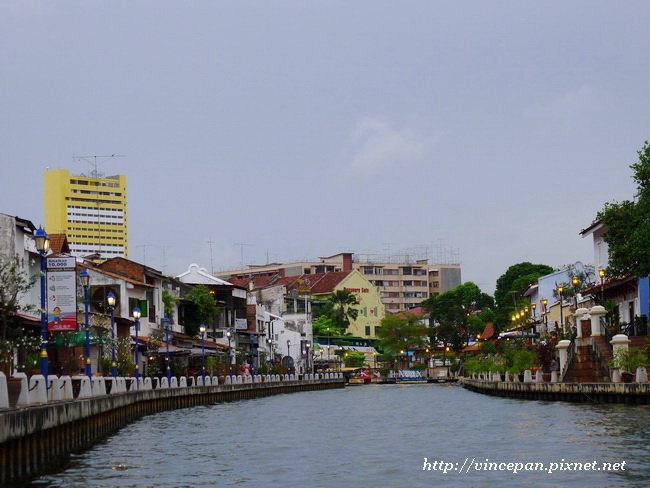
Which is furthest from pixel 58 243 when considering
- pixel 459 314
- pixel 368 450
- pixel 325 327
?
pixel 459 314

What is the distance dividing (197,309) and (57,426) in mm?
78612

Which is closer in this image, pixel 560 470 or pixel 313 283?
pixel 560 470

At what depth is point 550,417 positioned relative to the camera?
48.2m

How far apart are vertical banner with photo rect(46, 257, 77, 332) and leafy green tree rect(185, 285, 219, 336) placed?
6236cm

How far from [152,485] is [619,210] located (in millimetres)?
43720

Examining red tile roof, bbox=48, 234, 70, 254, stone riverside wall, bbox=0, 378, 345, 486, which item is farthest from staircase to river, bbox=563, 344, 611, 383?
red tile roof, bbox=48, 234, 70, 254

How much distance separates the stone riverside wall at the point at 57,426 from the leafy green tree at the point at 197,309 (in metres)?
44.7

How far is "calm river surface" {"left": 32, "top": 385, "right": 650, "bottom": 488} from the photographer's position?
28.5 metres

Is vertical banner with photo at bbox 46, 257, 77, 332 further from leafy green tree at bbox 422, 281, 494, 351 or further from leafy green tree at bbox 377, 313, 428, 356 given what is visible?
leafy green tree at bbox 377, 313, 428, 356

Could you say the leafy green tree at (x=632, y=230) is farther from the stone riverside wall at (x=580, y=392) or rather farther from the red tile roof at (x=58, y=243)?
the red tile roof at (x=58, y=243)

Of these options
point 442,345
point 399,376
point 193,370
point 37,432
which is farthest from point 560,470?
point 442,345

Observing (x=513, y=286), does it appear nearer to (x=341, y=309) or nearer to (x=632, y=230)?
(x=341, y=309)

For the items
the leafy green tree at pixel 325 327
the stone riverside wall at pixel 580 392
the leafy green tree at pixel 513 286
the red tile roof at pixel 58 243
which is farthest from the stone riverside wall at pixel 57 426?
the leafy green tree at pixel 325 327

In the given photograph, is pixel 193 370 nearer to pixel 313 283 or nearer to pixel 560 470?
pixel 560 470
